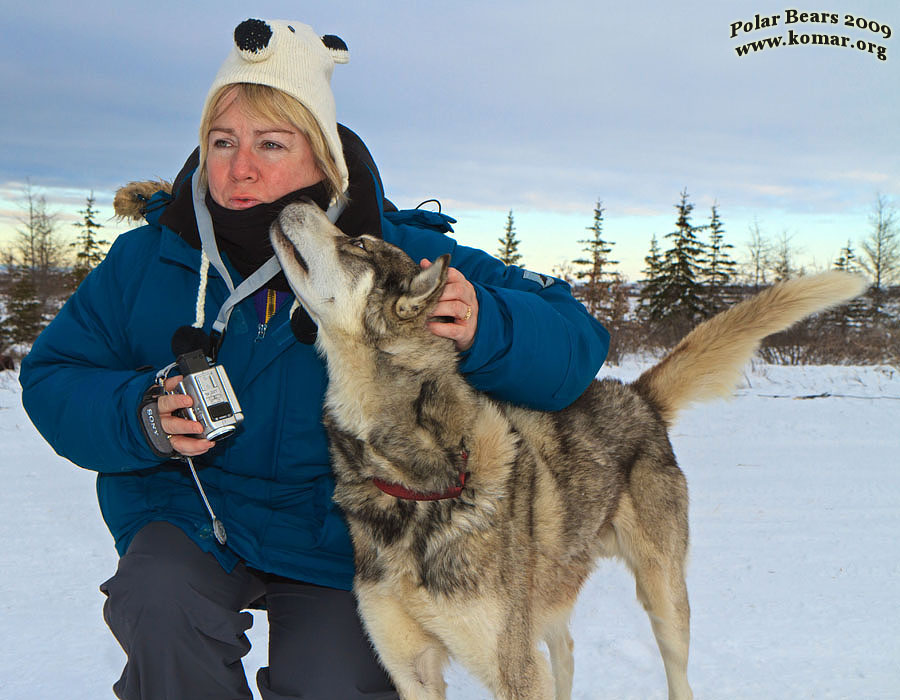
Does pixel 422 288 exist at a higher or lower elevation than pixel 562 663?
higher

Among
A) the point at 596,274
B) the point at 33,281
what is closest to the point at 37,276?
the point at 33,281

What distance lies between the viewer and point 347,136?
280 cm

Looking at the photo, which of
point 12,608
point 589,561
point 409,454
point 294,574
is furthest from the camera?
point 12,608

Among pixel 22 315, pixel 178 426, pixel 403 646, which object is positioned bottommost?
pixel 403 646

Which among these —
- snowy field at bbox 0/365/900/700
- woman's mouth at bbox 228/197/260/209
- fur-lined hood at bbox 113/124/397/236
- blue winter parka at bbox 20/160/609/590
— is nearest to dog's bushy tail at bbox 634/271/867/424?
blue winter parka at bbox 20/160/609/590

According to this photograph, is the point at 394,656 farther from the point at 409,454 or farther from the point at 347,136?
the point at 347,136

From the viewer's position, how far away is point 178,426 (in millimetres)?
2033

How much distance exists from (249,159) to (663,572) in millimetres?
2105

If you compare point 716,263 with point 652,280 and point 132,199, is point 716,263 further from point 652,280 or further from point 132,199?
point 132,199

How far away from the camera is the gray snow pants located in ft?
6.75

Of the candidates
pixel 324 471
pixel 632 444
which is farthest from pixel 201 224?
pixel 632 444

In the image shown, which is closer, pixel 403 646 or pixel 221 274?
pixel 403 646

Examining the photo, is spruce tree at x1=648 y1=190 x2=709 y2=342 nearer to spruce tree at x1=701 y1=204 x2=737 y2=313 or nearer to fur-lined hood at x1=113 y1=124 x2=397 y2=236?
spruce tree at x1=701 y1=204 x2=737 y2=313

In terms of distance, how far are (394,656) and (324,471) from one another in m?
0.62
